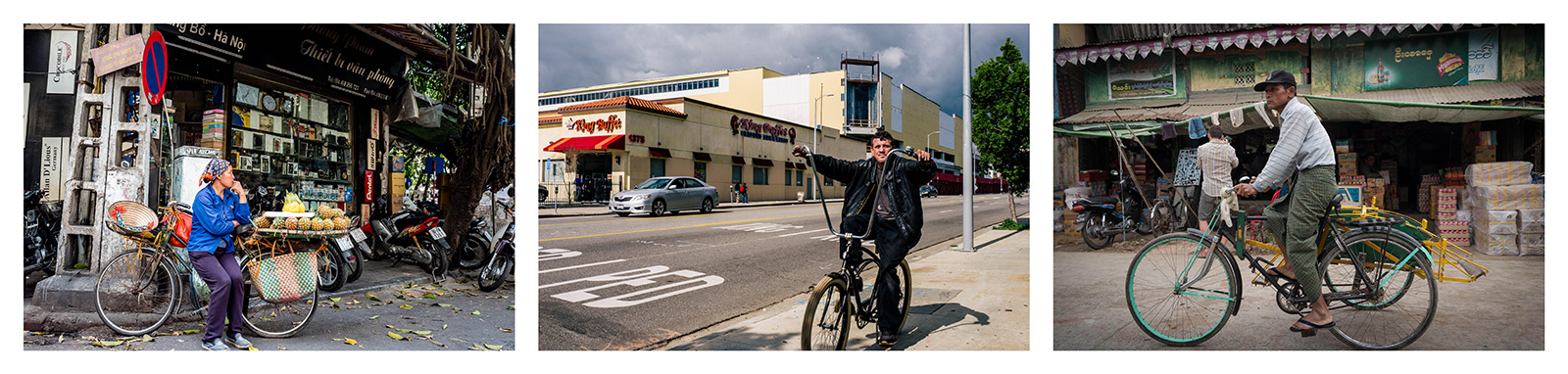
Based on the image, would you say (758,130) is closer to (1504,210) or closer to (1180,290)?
(1180,290)

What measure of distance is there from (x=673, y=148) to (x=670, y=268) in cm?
309

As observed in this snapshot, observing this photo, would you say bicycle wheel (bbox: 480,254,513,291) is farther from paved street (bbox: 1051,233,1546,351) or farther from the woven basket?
paved street (bbox: 1051,233,1546,351)

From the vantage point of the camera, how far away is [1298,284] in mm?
3982

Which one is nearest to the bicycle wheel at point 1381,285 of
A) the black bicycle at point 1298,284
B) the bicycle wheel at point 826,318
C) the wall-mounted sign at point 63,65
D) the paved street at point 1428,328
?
the black bicycle at point 1298,284

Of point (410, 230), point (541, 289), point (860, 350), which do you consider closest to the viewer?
point (860, 350)

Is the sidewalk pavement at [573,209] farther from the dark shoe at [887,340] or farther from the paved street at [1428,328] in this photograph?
the paved street at [1428,328]

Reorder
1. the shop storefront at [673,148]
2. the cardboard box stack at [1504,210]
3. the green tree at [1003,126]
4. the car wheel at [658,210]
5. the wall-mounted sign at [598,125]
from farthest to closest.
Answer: the car wheel at [658,210] → the green tree at [1003,126] → the wall-mounted sign at [598,125] → the shop storefront at [673,148] → the cardboard box stack at [1504,210]

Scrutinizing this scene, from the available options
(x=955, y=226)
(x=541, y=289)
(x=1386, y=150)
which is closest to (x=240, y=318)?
(x=541, y=289)

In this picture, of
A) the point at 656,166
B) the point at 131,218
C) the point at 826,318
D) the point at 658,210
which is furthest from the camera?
the point at 658,210

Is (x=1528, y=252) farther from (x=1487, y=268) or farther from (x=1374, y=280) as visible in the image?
(x=1374, y=280)

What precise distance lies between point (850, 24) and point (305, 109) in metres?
6.39

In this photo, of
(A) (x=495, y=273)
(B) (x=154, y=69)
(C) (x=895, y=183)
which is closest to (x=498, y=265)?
(A) (x=495, y=273)

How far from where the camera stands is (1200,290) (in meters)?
3.98

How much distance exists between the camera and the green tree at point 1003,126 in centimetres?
762
